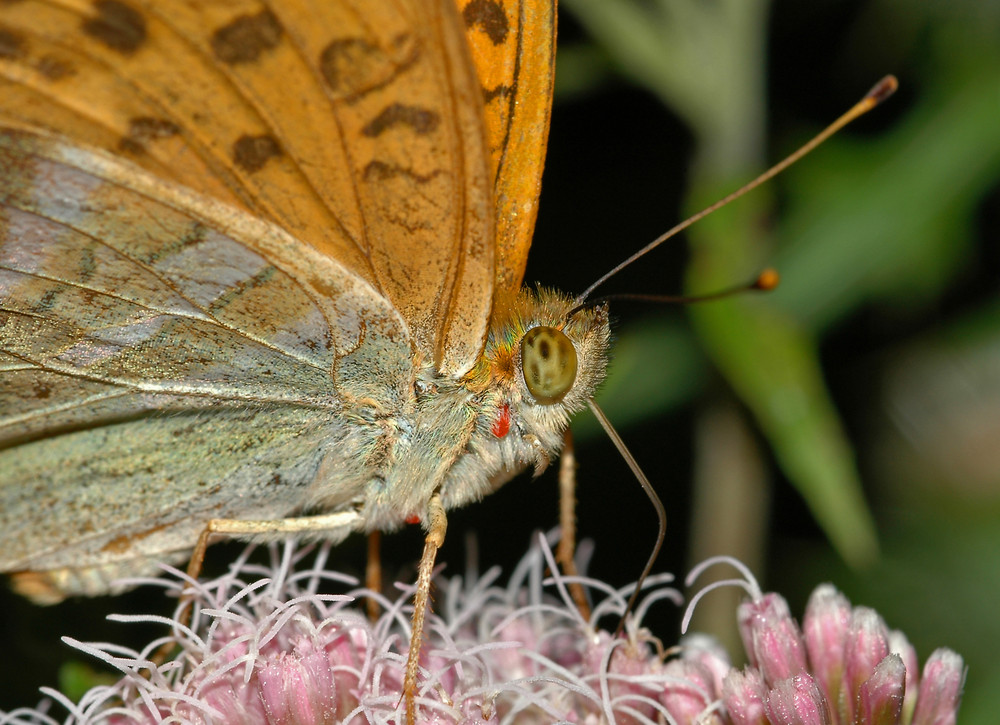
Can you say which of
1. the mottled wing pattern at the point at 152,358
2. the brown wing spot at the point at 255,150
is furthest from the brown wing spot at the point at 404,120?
the mottled wing pattern at the point at 152,358

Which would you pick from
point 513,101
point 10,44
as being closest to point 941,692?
point 513,101

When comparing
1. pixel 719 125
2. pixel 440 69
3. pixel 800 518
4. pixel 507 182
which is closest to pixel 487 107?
pixel 507 182

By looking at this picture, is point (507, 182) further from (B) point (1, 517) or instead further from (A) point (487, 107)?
(B) point (1, 517)

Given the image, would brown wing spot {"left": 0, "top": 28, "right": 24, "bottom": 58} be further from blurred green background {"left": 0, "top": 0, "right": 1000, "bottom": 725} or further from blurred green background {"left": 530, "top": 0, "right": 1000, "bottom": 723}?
blurred green background {"left": 530, "top": 0, "right": 1000, "bottom": 723}

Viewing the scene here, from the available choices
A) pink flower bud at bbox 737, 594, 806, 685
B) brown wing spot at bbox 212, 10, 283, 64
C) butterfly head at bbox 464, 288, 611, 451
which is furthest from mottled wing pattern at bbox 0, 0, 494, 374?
pink flower bud at bbox 737, 594, 806, 685

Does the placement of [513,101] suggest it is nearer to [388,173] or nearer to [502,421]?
[388,173]

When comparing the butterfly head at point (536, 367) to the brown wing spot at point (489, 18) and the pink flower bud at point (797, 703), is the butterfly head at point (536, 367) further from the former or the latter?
the pink flower bud at point (797, 703)

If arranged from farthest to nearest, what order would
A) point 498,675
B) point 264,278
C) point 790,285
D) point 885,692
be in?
1. point 790,285
2. point 498,675
3. point 264,278
4. point 885,692
